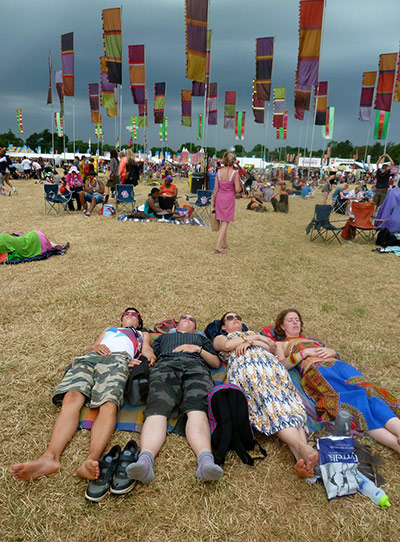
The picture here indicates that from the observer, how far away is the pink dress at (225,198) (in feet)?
21.8

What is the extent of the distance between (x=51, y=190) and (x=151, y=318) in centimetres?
743

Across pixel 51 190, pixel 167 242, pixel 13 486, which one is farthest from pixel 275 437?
pixel 51 190

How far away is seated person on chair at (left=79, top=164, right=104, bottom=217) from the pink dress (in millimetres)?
5043

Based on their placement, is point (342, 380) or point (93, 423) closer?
point (93, 423)

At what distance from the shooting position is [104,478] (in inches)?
73.0

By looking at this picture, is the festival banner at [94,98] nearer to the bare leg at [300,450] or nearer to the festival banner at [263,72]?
the festival banner at [263,72]

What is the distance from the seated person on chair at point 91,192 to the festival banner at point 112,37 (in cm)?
555

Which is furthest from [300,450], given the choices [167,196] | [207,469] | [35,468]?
[167,196]

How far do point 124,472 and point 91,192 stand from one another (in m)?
10.7

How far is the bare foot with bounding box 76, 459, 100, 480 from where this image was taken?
71.5 inches

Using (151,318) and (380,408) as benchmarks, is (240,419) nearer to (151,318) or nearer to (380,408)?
(380,408)

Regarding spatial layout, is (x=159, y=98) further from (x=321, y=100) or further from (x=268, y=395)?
(x=268, y=395)

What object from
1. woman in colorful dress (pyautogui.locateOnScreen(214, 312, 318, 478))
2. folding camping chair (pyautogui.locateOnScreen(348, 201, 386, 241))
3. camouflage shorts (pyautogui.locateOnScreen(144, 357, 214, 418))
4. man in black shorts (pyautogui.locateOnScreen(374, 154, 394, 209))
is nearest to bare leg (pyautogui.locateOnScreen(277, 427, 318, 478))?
woman in colorful dress (pyautogui.locateOnScreen(214, 312, 318, 478))

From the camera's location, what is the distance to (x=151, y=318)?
411cm
